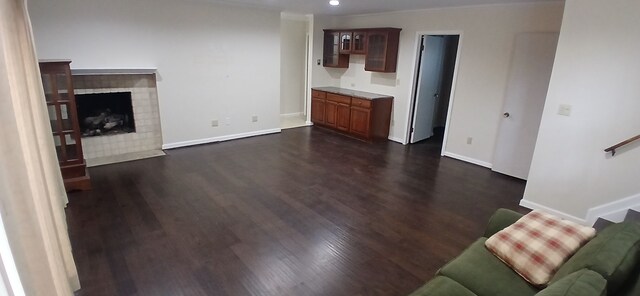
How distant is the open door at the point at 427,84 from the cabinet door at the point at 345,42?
1.46 metres

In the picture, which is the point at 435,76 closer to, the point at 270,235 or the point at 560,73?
the point at 560,73

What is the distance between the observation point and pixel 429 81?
6078 millimetres

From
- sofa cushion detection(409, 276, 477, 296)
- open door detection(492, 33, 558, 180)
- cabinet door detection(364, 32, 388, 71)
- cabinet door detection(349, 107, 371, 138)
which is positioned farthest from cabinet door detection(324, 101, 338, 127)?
sofa cushion detection(409, 276, 477, 296)

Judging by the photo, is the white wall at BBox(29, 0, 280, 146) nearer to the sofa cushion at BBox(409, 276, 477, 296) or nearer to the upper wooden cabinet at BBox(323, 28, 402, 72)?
the upper wooden cabinet at BBox(323, 28, 402, 72)

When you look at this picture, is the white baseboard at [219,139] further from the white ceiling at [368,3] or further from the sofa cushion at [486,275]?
the sofa cushion at [486,275]

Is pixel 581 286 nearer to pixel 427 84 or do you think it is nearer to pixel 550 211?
pixel 550 211

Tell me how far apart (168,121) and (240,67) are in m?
1.55

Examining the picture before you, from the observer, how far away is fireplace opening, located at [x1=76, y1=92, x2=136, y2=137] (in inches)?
184

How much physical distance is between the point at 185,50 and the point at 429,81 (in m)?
4.30

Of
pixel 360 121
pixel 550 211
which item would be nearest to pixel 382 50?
pixel 360 121

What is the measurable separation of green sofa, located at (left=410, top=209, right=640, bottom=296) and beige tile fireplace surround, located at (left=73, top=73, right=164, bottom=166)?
4.63 metres

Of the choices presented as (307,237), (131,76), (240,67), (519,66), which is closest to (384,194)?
(307,237)

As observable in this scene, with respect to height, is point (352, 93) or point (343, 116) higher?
point (352, 93)

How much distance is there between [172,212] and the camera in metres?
3.34
